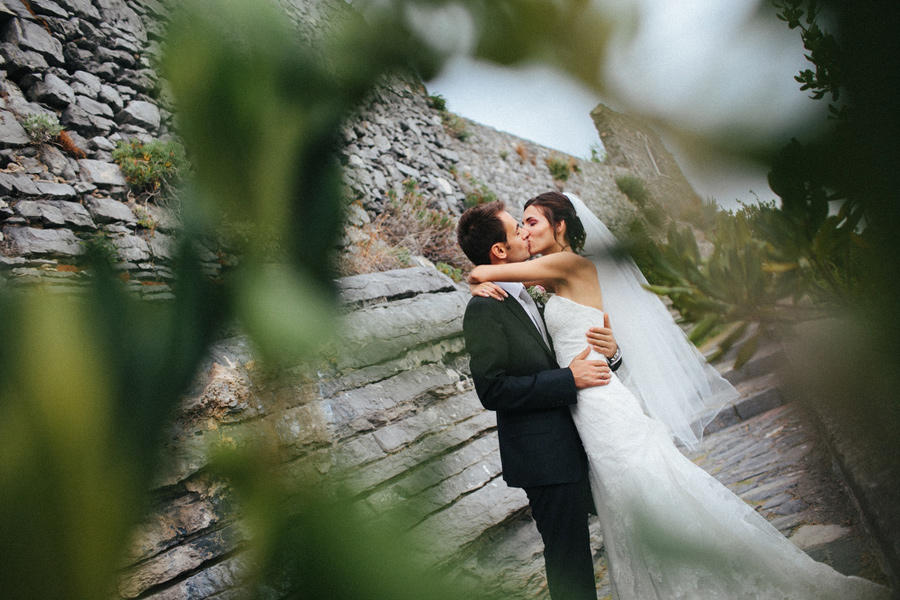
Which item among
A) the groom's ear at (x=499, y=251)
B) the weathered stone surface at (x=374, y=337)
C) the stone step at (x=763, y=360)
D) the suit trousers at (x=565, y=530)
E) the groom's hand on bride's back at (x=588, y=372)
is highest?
the groom's ear at (x=499, y=251)

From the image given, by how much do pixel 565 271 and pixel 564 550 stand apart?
720 mm

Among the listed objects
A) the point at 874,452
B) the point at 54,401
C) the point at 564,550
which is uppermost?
the point at 54,401

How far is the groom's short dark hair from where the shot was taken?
Result: 40.1 inches

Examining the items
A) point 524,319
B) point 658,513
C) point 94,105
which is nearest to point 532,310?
point 524,319

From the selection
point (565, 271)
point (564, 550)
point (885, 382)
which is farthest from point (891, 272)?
point (564, 550)

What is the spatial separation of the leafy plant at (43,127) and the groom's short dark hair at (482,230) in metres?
0.72

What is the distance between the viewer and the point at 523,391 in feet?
3.37

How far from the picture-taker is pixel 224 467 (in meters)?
0.19

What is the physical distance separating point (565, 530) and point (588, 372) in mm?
389

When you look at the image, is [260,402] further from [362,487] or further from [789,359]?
[789,359]

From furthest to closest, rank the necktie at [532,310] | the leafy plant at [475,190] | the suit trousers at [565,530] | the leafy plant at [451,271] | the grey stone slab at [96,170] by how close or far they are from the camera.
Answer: the leafy plant at [475,190], the leafy plant at [451,271], the grey stone slab at [96,170], the necktie at [532,310], the suit trousers at [565,530]

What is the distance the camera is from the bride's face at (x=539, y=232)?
64cm

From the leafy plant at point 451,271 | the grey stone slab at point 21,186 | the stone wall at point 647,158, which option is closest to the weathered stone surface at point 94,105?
the grey stone slab at point 21,186

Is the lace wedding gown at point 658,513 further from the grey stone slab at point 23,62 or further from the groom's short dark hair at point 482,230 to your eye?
the grey stone slab at point 23,62
